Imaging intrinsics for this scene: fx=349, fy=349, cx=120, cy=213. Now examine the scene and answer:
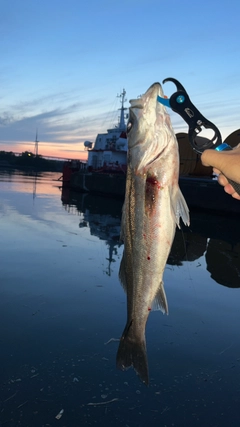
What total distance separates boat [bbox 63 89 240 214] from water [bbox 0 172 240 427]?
558 inches

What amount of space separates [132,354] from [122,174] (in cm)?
3333

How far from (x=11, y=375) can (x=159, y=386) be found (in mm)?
1858

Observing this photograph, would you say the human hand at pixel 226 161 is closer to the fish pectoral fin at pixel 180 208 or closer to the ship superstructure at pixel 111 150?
the fish pectoral fin at pixel 180 208

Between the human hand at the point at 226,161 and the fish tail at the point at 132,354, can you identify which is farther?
the fish tail at the point at 132,354

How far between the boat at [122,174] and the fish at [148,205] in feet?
69.0

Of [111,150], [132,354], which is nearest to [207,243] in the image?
[132,354]

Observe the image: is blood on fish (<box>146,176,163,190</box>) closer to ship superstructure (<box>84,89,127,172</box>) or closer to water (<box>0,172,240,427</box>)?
water (<box>0,172,240,427</box>)

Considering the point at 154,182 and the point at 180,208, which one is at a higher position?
the point at 154,182

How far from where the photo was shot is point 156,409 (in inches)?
155

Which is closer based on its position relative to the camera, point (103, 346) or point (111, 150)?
point (103, 346)

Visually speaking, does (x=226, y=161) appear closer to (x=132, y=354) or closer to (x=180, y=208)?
(x=180, y=208)

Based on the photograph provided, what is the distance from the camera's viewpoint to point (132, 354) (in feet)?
9.26

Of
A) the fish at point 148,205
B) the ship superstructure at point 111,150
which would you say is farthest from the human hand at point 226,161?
the ship superstructure at point 111,150

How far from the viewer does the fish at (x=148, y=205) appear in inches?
102
